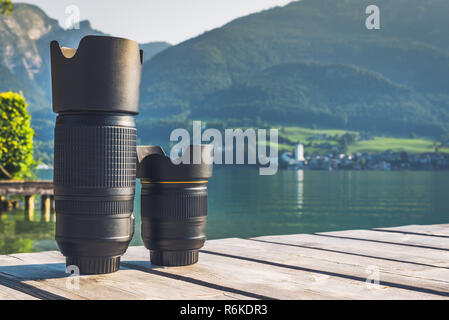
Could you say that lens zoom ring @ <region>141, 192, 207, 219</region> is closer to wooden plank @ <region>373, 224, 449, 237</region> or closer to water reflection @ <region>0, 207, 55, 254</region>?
wooden plank @ <region>373, 224, 449, 237</region>

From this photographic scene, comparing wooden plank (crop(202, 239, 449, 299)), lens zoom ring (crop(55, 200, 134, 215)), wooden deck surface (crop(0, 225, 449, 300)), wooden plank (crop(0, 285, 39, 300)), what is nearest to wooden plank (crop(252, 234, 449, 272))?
wooden deck surface (crop(0, 225, 449, 300))

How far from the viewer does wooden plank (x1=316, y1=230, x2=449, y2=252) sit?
5648mm

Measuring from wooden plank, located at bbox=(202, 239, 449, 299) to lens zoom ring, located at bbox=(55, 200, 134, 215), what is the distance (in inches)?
48.6

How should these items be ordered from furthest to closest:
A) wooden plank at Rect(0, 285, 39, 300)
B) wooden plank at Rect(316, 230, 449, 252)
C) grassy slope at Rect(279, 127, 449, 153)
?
grassy slope at Rect(279, 127, 449, 153) < wooden plank at Rect(316, 230, 449, 252) < wooden plank at Rect(0, 285, 39, 300)

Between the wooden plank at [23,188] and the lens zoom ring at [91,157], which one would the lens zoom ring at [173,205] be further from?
the wooden plank at [23,188]

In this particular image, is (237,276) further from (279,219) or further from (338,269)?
(279,219)

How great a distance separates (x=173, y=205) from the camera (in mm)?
4262

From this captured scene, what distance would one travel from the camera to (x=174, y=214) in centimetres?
426

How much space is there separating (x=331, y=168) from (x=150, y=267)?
13981 cm

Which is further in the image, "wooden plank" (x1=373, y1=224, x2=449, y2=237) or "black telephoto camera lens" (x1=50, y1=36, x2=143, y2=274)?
"wooden plank" (x1=373, y1=224, x2=449, y2=237)

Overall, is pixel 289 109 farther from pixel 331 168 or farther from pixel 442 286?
pixel 442 286

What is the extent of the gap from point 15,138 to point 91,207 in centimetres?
2252

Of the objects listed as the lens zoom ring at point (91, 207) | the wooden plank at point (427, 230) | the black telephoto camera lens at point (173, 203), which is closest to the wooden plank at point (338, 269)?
the black telephoto camera lens at point (173, 203)

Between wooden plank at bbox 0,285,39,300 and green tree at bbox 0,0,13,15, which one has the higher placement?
green tree at bbox 0,0,13,15
